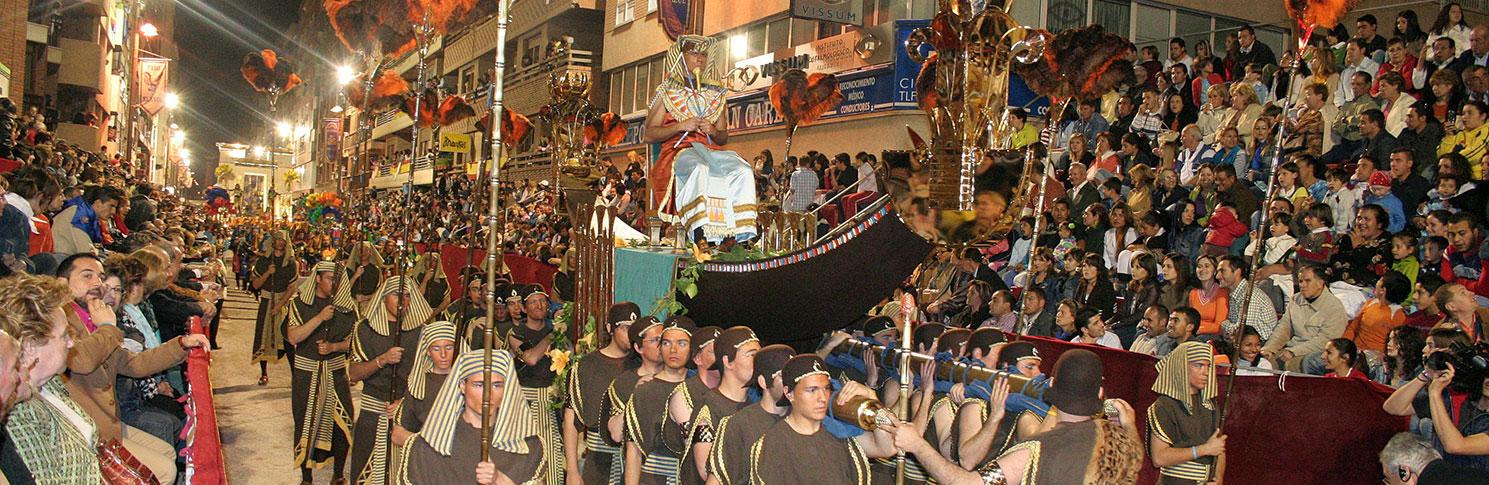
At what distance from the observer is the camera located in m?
6.02

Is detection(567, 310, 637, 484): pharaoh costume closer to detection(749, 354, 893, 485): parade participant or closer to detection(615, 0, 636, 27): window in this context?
detection(749, 354, 893, 485): parade participant

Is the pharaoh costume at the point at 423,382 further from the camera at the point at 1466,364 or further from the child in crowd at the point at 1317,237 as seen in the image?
the child in crowd at the point at 1317,237

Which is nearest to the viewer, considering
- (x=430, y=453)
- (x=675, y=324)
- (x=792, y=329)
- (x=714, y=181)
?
(x=430, y=453)

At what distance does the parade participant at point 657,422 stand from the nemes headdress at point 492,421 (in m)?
0.86

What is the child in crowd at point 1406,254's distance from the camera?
9281mm

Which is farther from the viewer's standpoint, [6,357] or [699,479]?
[699,479]

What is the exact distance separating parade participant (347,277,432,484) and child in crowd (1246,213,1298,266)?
6770mm

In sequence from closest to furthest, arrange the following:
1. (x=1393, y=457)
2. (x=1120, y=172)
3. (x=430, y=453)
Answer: (x=430, y=453) → (x=1393, y=457) → (x=1120, y=172)

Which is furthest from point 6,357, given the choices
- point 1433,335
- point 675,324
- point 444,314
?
point 444,314

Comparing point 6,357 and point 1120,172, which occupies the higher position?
point 1120,172

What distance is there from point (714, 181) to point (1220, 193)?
17.9ft

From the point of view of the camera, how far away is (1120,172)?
1365cm

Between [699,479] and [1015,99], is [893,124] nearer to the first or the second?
[1015,99]

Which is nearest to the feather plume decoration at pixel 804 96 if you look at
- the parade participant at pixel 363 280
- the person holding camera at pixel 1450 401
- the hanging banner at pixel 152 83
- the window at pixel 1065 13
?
the parade participant at pixel 363 280
